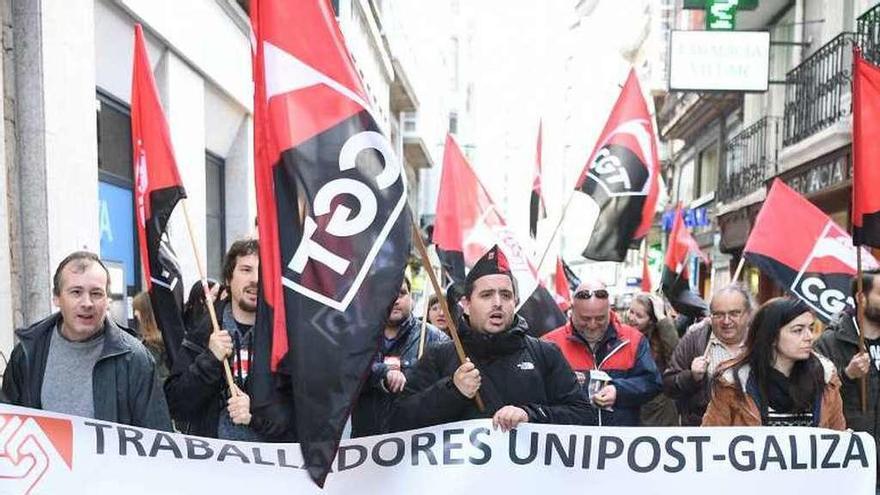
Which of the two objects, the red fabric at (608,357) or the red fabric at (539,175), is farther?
the red fabric at (539,175)

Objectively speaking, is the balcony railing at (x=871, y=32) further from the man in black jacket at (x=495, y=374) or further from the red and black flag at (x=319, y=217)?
the red and black flag at (x=319, y=217)

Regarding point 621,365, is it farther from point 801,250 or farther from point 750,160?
point 750,160

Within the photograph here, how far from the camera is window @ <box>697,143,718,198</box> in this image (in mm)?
22417

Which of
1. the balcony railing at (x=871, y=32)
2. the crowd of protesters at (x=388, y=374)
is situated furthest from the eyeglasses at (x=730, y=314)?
the balcony railing at (x=871, y=32)

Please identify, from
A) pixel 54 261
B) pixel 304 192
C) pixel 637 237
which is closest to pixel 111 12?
pixel 54 261

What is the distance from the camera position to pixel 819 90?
41.9ft

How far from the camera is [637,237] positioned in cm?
615

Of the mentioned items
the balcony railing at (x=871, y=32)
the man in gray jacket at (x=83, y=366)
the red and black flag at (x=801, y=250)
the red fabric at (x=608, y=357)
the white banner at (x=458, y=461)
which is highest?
the balcony railing at (x=871, y=32)

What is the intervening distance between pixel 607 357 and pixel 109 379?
8.93 ft

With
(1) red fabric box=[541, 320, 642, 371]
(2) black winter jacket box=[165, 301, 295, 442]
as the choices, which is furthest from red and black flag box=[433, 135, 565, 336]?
(2) black winter jacket box=[165, 301, 295, 442]

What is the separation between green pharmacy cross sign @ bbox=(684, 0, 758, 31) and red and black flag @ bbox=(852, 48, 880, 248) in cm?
1149

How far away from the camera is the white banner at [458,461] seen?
296cm

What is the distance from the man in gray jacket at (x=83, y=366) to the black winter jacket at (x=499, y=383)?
98 cm

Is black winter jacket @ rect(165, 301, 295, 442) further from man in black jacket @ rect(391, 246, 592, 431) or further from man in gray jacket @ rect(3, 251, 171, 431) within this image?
man in black jacket @ rect(391, 246, 592, 431)
